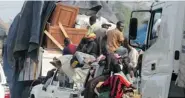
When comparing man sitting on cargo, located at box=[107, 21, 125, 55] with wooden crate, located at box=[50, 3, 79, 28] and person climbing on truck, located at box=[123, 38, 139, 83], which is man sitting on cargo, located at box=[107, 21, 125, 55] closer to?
person climbing on truck, located at box=[123, 38, 139, 83]

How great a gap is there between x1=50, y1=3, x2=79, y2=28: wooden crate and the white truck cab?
34.3 feet

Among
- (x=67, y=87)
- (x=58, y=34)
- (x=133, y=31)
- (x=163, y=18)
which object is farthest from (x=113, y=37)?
(x=163, y=18)

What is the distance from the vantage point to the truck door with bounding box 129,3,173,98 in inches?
333

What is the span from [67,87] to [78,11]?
286 inches

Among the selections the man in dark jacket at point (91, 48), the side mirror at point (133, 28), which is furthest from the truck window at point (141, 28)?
the man in dark jacket at point (91, 48)

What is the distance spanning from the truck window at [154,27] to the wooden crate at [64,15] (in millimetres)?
10556

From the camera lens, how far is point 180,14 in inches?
328

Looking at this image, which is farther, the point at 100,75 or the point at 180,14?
the point at 100,75

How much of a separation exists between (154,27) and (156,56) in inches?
34.3

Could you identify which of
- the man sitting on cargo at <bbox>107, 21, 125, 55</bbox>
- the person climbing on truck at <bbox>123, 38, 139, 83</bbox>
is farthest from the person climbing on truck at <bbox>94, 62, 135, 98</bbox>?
the man sitting on cargo at <bbox>107, 21, 125, 55</bbox>

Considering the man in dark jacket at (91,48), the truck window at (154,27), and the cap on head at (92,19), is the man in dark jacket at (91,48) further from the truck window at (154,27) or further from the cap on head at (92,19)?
the truck window at (154,27)

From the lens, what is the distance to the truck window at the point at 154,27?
961cm

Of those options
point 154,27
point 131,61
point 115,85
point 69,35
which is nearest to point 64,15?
point 69,35

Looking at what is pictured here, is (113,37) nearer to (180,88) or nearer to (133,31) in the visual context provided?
(133,31)
